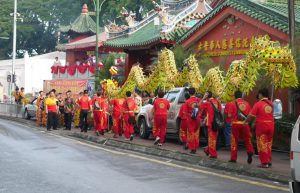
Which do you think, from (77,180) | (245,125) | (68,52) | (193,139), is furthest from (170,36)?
(68,52)

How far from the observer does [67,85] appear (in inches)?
1501

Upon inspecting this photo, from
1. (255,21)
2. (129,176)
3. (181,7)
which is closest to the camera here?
(129,176)

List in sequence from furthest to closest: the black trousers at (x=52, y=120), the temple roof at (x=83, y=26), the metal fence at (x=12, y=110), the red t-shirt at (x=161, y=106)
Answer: the temple roof at (x=83, y=26)
the metal fence at (x=12, y=110)
the black trousers at (x=52, y=120)
the red t-shirt at (x=161, y=106)

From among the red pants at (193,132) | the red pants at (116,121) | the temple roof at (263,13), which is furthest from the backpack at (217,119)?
the red pants at (116,121)

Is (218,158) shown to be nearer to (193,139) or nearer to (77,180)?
(193,139)

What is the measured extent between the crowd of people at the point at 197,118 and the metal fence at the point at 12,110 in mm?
10136

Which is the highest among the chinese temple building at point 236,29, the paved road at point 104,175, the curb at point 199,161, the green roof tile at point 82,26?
the green roof tile at point 82,26

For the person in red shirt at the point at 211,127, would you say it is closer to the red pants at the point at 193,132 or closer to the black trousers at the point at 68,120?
the red pants at the point at 193,132

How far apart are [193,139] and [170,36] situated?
1368 centimetres

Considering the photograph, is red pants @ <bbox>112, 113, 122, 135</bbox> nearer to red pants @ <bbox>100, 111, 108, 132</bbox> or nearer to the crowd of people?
the crowd of people

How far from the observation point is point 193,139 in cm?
1355

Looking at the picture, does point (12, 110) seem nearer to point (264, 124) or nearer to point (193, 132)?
point (193, 132)

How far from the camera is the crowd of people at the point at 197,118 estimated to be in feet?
35.8

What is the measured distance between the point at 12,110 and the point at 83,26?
15.9 meters
